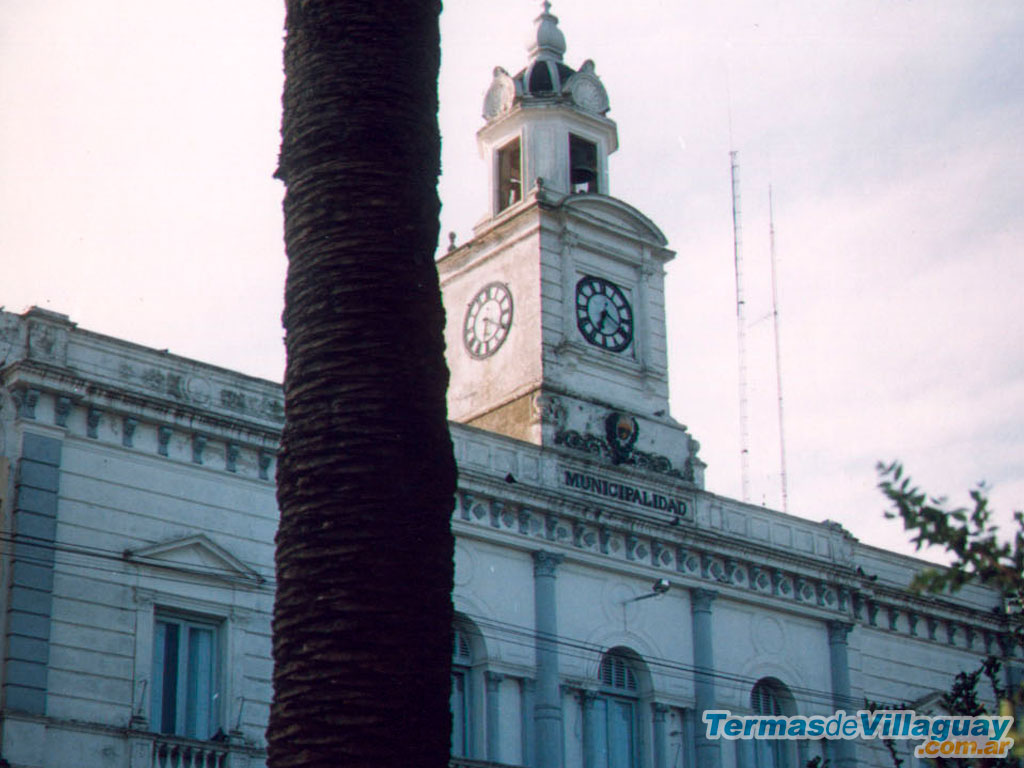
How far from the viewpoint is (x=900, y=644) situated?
37.3m

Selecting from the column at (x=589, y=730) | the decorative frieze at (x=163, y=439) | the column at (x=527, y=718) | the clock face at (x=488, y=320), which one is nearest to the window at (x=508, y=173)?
the clock face at (x=488, y=320)

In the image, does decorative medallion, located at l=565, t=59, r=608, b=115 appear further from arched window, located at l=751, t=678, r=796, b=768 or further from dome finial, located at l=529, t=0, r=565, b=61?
arched window, located at l=751, t=678, r=796, b=768

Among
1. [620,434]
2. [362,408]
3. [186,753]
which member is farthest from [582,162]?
[362,408]

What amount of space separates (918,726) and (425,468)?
27330 mm

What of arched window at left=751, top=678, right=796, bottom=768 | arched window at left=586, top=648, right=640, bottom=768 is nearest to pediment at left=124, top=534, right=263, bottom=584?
arched window at left=586, top=648, right=640, bottom=768

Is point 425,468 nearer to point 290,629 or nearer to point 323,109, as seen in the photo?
point 290,629

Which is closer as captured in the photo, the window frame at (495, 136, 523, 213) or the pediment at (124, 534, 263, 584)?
the pediment at (124, 534, 263, 584)

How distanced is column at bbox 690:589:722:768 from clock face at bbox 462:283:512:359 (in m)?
6.41

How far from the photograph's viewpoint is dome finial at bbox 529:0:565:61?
Result: 1508 inches

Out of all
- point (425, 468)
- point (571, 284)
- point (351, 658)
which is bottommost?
point (351, 658)

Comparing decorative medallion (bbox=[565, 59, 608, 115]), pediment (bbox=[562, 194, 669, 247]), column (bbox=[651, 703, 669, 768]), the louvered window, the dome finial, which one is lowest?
column (bbox=[651, 703, 669, 768])

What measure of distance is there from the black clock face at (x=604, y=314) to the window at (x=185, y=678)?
11785 millimetres

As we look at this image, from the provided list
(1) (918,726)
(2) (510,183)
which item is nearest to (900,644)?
(1) (918,726)

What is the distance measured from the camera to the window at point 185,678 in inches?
1010
